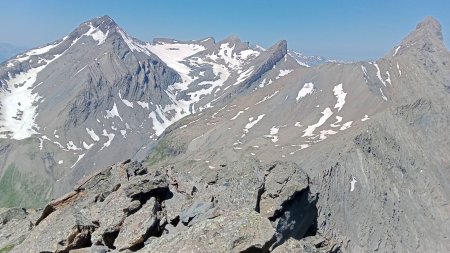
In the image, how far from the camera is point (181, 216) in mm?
29531

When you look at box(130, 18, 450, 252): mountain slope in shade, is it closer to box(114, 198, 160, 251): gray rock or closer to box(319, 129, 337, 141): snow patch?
box(319, 129, 337, 141): snow patch

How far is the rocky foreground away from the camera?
846 inches

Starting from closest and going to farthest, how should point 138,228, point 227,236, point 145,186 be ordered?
1. point 227,236
2. point 138,228
3. point 145,186

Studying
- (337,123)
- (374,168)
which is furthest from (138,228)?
(337,123)

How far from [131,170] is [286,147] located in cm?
13520

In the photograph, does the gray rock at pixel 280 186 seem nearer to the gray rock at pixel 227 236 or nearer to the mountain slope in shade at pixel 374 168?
the gray rock at pixel 227 236

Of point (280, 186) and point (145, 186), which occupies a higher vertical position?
point (145, 186)

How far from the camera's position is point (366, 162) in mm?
151375

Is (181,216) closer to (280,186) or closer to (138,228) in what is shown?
(138,228)

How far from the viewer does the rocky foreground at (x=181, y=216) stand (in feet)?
70.5

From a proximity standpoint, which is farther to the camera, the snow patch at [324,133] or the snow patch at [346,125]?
the snow patch at [346,125]

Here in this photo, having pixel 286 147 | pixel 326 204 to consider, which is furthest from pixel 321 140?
pixel 326 204

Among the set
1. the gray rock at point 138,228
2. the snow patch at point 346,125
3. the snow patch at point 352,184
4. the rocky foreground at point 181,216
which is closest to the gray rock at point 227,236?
the rocky foreground at point 181,216

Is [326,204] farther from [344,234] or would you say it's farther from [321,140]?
[321,140]
